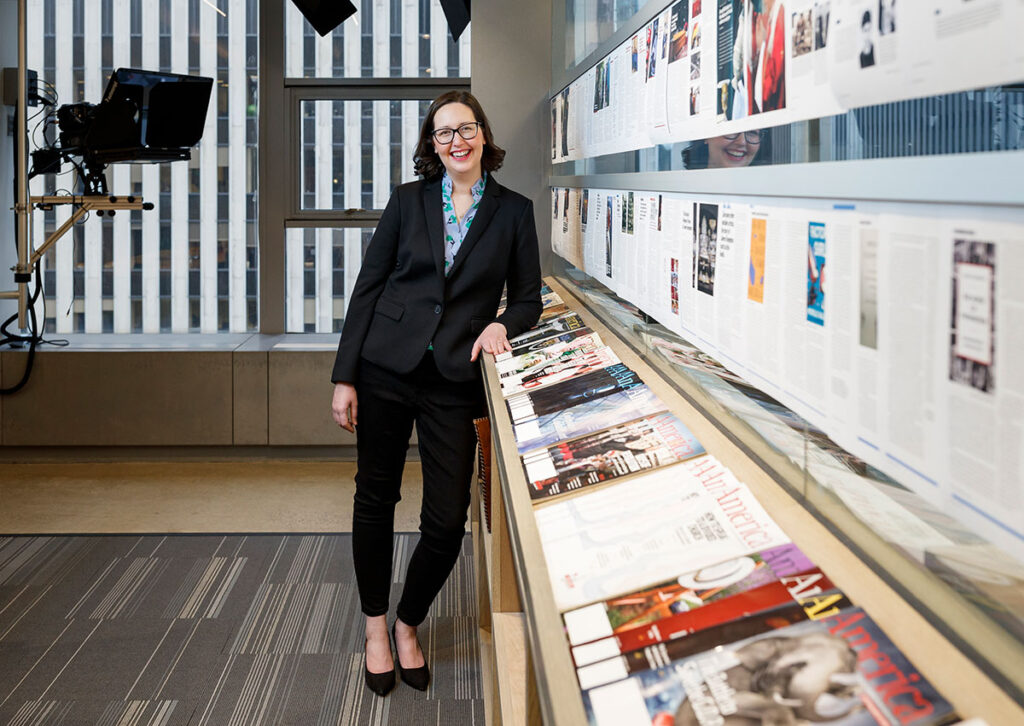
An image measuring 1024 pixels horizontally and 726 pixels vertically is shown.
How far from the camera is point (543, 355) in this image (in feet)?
6.79

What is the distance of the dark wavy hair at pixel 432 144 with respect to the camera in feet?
7.39

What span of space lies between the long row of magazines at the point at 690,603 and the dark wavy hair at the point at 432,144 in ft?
3.69

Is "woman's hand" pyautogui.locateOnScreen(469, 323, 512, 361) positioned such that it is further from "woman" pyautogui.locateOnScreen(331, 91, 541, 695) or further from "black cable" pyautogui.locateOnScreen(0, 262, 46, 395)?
"black cable" pyautogui.locateOnScreen(0, 262, 46, 395)

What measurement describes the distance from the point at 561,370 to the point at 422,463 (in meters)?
0.64

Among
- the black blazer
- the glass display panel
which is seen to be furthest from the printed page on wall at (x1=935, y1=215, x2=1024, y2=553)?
the black blazer

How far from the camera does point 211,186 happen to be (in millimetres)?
5078

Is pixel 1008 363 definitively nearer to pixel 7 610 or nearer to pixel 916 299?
pixel 916 299

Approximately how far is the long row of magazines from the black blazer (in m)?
0.93

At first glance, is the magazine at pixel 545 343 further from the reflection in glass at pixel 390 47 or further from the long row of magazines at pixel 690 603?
the reflection in glass at pixel 390 47

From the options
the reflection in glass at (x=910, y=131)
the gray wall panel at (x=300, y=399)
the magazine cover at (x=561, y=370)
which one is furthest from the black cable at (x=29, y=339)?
the reflection in glass at (x=910, y=131)

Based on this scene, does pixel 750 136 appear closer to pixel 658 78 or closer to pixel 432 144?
pixel 658 78

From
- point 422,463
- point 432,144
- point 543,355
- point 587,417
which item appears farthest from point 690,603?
point 432,144

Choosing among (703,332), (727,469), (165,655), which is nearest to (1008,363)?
(727,469)

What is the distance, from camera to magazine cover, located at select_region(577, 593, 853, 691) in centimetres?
76
